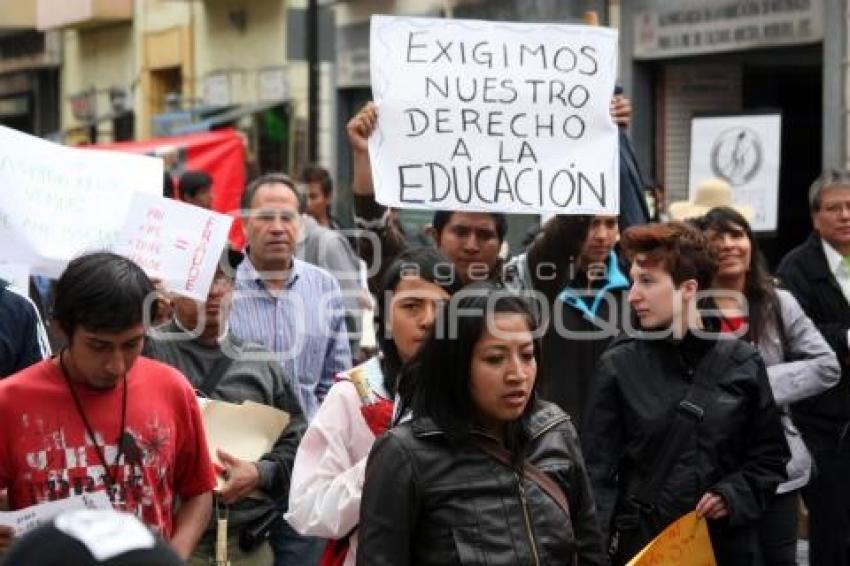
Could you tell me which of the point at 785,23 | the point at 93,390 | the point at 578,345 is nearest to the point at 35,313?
the point at 93,390

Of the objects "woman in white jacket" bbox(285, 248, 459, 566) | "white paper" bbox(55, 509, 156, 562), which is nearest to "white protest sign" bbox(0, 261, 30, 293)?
"woman in white jacket" bbox(285, 248, 459, 566)

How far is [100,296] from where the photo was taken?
4.16 m

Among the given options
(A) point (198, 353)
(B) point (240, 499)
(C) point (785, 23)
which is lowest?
(B) point (240, 499)

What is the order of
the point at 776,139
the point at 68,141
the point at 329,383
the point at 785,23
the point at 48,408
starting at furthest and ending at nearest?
1. the point at 68,141
2. the point at 785,23
3. the point at 776,139
4. the point at 329,383
5. the point at 48,408

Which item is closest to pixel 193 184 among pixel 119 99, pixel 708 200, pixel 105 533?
pixel 708 200

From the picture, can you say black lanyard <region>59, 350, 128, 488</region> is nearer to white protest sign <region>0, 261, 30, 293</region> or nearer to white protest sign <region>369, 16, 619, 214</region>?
white protest sign <region>0, 261, 30, 293</region>

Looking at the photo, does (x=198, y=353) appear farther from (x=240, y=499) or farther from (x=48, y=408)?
(x=48, y=408)

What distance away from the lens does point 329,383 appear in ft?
22.4

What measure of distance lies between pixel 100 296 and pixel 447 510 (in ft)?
2.87

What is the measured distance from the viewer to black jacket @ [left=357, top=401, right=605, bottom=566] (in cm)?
419

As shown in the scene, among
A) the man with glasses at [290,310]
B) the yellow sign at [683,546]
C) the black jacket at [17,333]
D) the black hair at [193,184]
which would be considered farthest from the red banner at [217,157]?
the black jacket at [17,333]

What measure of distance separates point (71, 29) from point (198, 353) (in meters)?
27.3

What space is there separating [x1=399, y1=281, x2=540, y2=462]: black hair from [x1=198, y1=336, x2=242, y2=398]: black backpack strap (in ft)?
5.57

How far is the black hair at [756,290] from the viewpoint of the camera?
694 centimetres
